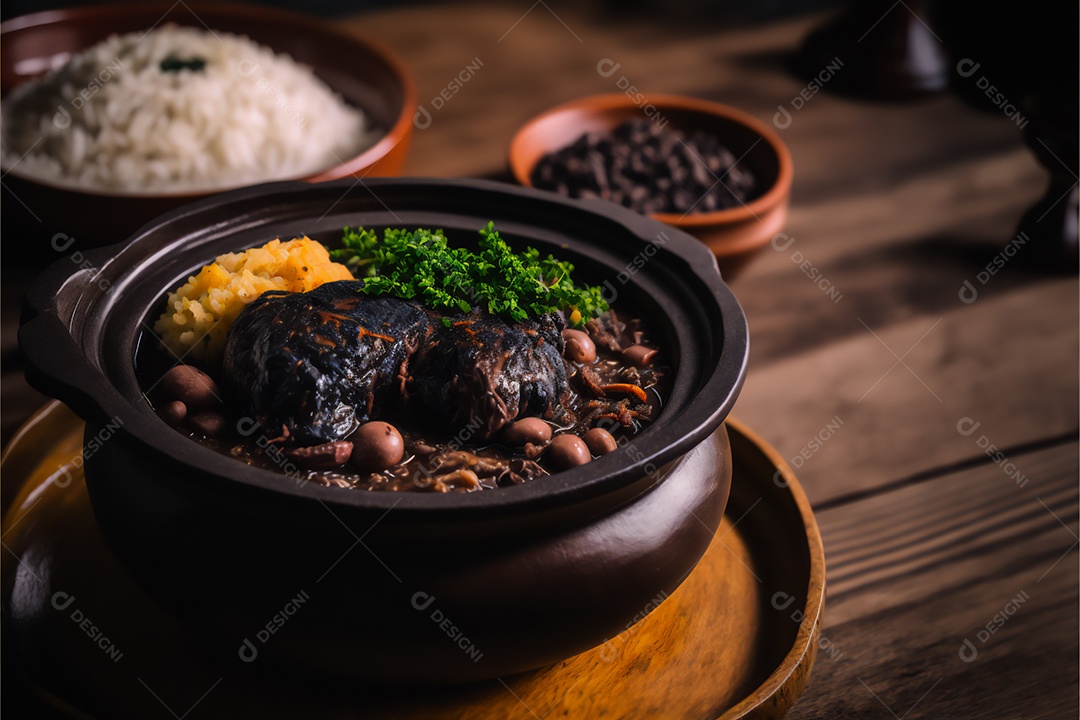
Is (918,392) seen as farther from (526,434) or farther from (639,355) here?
(526,434)

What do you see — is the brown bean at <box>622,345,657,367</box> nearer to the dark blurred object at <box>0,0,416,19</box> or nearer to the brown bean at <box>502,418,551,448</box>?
the brown bean at <box>502,418,551,448</box>

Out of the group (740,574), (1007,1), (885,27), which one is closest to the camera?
(740,574)

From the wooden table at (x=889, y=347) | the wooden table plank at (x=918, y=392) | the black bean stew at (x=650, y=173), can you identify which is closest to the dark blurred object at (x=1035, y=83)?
the wooden table at (x=889, y=347)

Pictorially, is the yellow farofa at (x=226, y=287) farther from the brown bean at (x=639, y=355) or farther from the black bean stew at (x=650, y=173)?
the black bean stew at (x=650, y=173)

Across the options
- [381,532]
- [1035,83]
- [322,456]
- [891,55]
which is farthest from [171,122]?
[1035,83]

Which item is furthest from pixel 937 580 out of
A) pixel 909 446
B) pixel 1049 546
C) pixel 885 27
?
pixel 885 27

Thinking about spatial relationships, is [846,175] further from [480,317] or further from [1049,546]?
[480,317]
